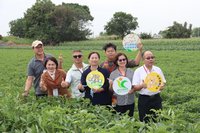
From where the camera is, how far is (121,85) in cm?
534

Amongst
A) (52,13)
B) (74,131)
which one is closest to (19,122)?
(74,131)

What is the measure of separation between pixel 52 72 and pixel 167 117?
3.21 meters

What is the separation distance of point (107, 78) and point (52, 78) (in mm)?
924

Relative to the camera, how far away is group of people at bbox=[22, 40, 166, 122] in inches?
216

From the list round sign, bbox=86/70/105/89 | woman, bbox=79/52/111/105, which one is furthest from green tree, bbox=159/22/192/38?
round sign, bbox=86/70/105/89

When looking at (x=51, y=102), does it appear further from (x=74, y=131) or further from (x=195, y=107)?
(x=195, y=107)

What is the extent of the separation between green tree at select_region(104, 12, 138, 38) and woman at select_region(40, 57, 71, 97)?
62.4 meters

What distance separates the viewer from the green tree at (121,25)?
69.3 metres

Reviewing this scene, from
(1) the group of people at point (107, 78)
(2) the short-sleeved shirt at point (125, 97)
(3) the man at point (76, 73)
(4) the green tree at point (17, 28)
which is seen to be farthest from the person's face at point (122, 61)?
(4) the green tree at point (17, 28)

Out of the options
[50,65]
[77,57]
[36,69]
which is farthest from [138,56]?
[36,69]

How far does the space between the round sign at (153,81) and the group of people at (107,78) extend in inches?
2.9

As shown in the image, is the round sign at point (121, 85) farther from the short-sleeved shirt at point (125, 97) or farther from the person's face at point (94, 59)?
the person's face at point (94, 59)

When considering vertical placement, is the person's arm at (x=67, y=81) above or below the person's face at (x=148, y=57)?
below

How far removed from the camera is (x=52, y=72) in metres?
5.89
